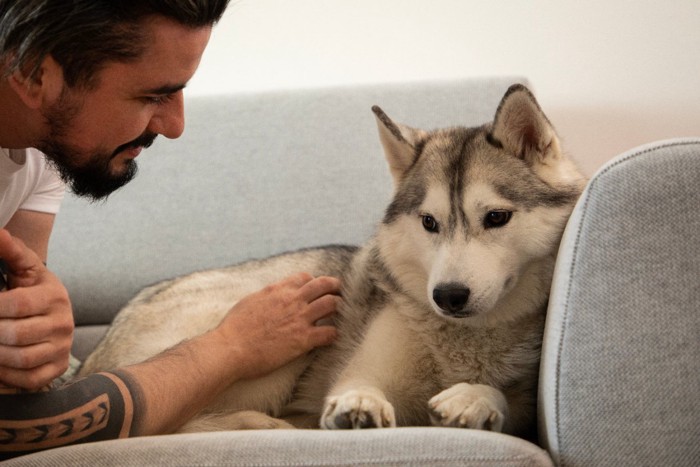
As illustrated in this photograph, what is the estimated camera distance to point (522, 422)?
151 cm

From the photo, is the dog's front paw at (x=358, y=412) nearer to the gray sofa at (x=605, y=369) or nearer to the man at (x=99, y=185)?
the gray sofa at (x=605, y=369)

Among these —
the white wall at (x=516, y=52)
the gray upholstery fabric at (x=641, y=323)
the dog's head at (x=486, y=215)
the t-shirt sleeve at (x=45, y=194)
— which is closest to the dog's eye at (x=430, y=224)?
the dog's head at (x=486, y=215)

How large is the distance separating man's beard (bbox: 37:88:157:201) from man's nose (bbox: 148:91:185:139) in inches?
1.6

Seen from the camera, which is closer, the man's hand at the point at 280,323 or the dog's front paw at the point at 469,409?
the dog's front paw at the point at 469,409

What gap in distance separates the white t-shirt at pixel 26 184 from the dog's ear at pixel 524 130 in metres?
1.16

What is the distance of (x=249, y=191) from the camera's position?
2.67 m

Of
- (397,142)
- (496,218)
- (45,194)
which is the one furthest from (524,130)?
(45,194)

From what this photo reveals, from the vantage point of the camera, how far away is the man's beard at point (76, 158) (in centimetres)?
157

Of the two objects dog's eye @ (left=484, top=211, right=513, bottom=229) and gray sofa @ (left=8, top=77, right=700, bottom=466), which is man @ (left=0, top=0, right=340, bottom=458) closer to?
gray sofa @ (left=8, top=77, right=700, bottom=466)

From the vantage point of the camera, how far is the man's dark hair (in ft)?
4.61

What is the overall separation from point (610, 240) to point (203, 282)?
4.10 ft

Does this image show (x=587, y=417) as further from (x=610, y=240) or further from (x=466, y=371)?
(x=466, y=371)

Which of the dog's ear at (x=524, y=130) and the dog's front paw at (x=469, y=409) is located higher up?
the dog's ear at (x=524, y=130)

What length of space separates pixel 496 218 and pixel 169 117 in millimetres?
770
